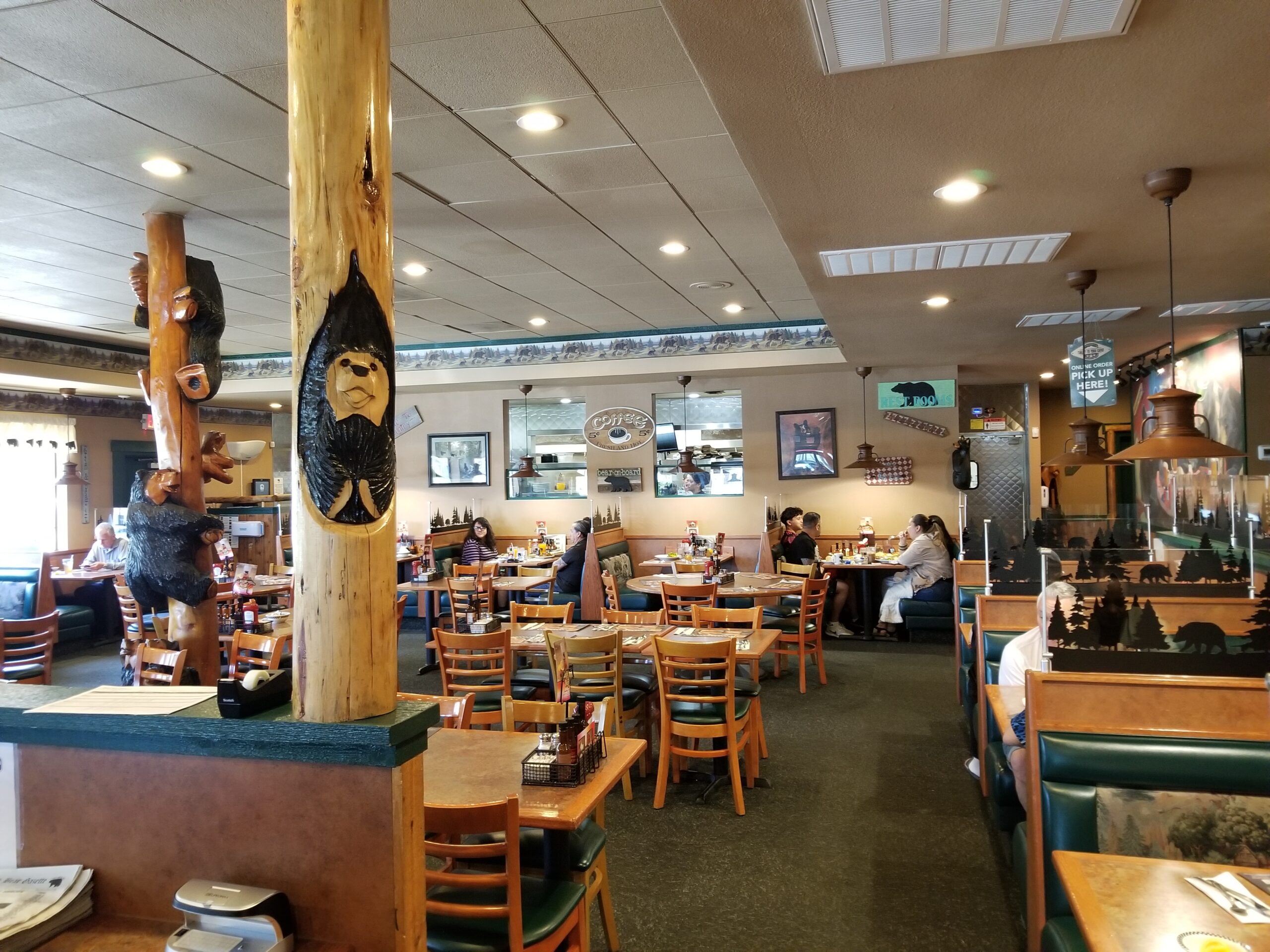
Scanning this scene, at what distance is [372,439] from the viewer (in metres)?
1.92

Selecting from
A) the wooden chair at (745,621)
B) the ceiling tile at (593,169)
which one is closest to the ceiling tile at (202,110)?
the ceiling tile at (593,169)

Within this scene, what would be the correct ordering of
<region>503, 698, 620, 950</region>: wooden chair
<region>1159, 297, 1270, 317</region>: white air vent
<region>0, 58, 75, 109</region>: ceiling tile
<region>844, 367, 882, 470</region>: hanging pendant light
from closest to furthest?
<region>503, 698, 620, 950</region>: wooden chair < <region>0, 58, 75, 109</region>: ceiling tile < <region>1159, 297, 1270, 317</region>: white air vent < <region>844, 367, 882, 470</region>: hanging pendant light

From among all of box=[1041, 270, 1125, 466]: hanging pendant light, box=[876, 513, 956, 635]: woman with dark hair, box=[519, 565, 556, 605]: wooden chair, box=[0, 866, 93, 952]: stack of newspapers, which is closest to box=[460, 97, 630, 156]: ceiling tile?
box=[1041, 270, 1125, 466]: hanging pendant light

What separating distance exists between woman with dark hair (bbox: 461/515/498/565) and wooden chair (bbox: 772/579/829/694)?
12.9 ft

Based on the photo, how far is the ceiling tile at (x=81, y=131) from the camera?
367 cm

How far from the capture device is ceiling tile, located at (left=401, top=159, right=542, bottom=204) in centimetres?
441

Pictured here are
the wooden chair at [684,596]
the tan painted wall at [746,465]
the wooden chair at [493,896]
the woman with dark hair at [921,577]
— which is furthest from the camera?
the tan painted wall at [746,465]

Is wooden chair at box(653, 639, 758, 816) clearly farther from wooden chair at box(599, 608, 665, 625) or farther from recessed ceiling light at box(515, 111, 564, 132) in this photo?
→ recessed ceiling light at box(515, 111, 564, 132)

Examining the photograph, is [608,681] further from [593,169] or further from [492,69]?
[492,69]

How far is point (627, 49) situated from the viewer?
322cm

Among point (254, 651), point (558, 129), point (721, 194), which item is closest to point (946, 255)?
point (721, 194)

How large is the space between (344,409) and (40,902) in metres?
1.26

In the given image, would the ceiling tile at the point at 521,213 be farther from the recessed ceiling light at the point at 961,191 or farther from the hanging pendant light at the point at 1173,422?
the hanging pendant light at the point at 1173,422

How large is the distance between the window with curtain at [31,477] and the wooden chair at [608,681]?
1028 centimetres
